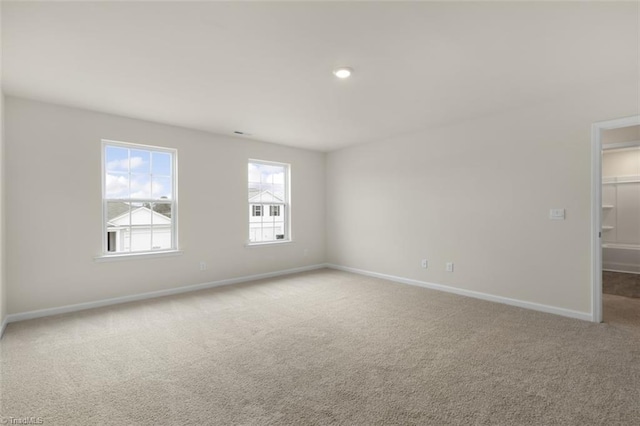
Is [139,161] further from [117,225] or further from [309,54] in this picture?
[309,54]

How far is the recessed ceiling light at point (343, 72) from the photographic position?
268 centimetres

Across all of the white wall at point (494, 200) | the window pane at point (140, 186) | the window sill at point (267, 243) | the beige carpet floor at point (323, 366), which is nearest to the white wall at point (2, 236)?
the beige carpet floor at point (323, 366)

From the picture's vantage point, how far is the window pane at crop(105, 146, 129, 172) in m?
3.98

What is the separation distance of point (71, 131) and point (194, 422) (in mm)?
3663

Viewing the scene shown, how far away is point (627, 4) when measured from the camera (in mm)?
1893

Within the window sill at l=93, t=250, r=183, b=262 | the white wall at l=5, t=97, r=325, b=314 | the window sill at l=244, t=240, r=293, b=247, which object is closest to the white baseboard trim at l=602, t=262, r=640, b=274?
the window sill at l=244, t=240, r=293, b=247

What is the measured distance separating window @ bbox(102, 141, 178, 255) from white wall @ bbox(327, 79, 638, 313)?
326 centimetres

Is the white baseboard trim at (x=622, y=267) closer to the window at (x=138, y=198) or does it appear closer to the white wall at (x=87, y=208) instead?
the white wall at (x=87, y=208)

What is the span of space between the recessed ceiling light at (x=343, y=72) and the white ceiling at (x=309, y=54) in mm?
59

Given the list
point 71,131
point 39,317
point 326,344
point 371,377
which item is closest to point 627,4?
point 371,377

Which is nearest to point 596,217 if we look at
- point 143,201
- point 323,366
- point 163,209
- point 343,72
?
point 343,72

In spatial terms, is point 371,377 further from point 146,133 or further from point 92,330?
point 146,133

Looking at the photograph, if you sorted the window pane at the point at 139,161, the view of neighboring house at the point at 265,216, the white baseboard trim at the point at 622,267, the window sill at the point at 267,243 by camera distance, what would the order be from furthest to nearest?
the white baseboard trim at the point at 622,267 < the view of neighboring house at the point at 265,216 < the window sill at the point at 267,243 < the window pane at the point at 139,161

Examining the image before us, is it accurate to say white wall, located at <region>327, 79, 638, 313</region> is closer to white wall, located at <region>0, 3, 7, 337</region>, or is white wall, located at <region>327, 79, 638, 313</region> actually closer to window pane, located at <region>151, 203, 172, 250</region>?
window pane, located at <region>151, 203, 172, 250</region>
